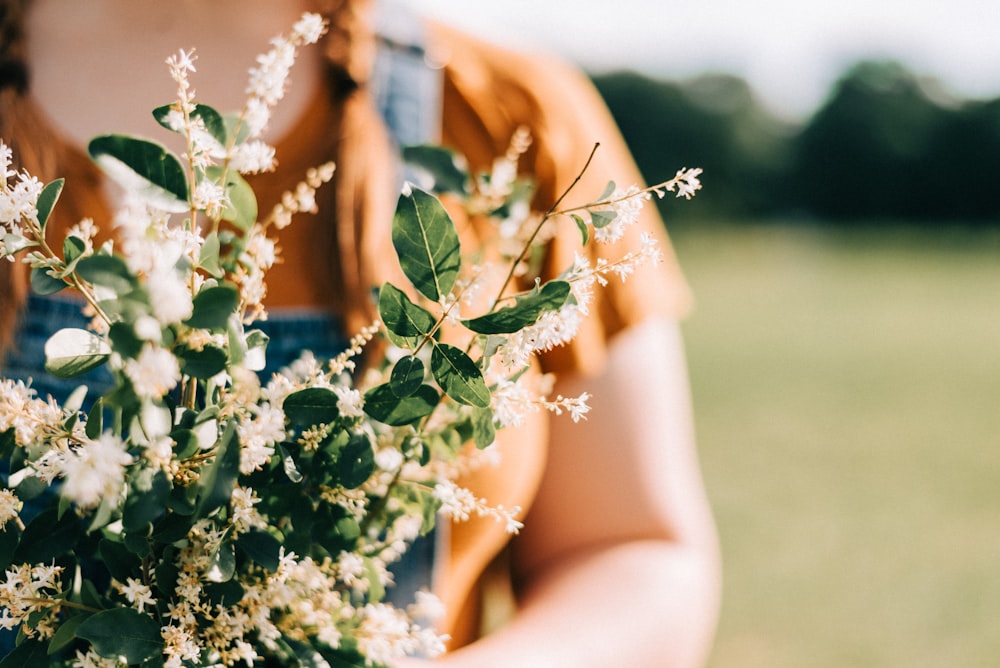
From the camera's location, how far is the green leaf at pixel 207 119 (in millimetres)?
672

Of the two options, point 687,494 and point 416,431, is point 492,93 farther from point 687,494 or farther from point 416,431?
point 416,431

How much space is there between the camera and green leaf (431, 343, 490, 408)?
67 cm

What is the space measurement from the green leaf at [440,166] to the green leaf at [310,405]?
374mm

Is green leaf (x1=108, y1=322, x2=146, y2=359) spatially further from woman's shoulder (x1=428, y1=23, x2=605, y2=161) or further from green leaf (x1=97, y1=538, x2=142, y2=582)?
woman's shoulder (x1=428, y1=23, x2=605, y2=161)

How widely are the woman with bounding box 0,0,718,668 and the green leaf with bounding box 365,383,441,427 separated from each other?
62 cm

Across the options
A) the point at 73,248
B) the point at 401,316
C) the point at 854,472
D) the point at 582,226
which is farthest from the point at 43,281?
the point at 854,472

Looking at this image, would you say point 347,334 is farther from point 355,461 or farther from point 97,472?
point 97,472

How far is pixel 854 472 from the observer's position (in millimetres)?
8375

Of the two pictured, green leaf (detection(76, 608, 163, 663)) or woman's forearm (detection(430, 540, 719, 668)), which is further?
woman's forearm (detection(430, 540, 719, 668))

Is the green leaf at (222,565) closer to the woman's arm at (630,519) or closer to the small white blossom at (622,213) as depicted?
the small white blossom at (622,213)

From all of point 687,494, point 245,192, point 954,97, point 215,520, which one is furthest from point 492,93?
point 954,97

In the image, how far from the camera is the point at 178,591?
702 mm

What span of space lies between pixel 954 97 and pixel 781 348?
27109mm

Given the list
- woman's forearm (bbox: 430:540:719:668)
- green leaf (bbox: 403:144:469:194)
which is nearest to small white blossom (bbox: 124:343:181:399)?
green leaf (bbox: 403:144:469:194)
